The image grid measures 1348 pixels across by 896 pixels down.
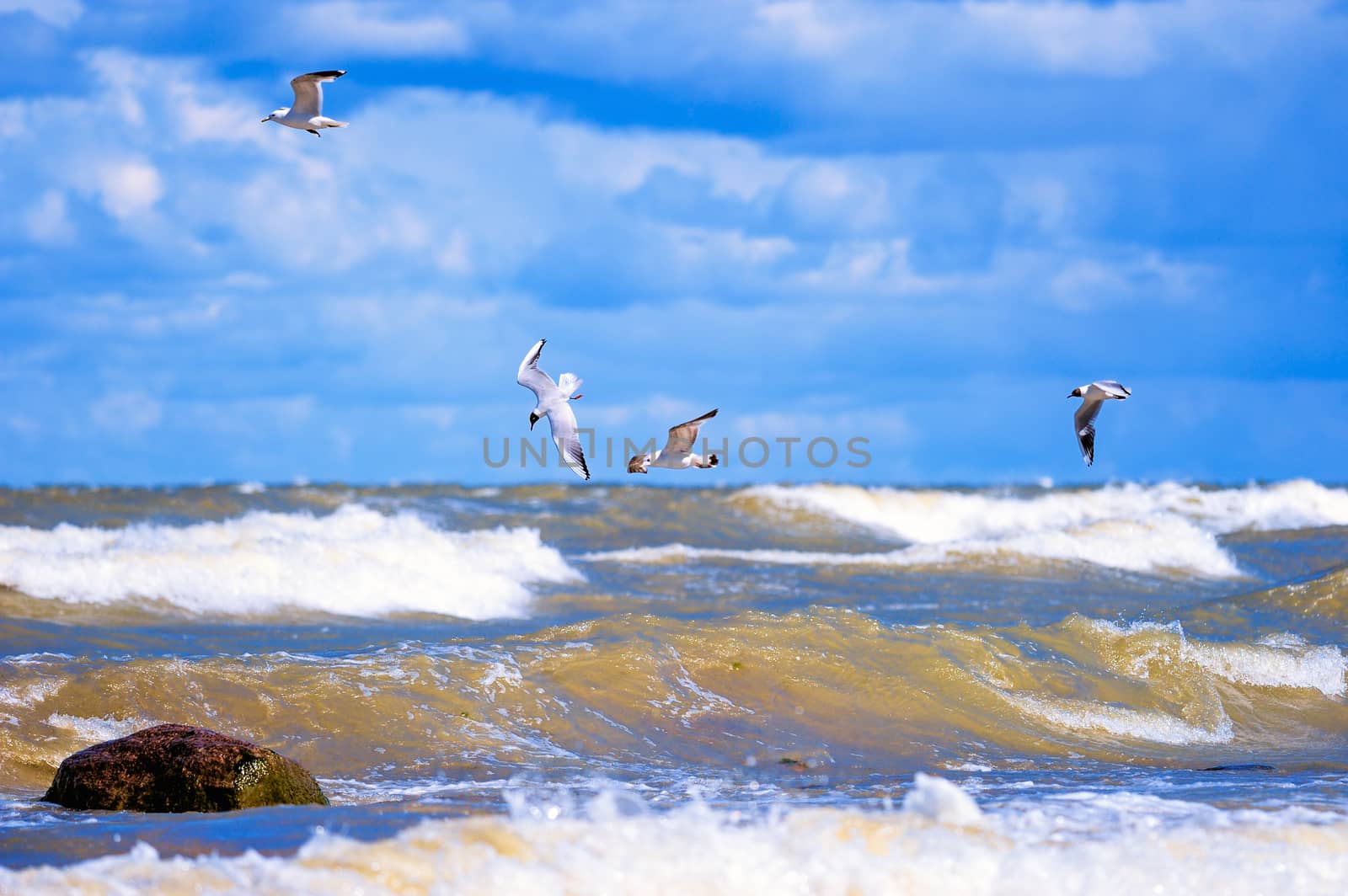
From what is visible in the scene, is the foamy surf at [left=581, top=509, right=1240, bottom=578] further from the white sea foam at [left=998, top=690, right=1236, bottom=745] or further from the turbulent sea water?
the white sea foam at [left=998, top=690, right=1236, bottom=745]

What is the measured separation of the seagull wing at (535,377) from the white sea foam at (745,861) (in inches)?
143

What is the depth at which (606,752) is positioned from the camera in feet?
29.9

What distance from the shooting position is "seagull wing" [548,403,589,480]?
869 centimetres

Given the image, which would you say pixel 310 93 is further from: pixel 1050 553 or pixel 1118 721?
pixel 1050 553

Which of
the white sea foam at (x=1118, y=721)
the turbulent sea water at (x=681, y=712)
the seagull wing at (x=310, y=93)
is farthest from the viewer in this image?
the seagull wing at (x=310, y=93)

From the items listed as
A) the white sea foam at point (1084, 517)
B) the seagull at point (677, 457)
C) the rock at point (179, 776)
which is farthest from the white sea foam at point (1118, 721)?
the white sea foam at point (1084, 517)

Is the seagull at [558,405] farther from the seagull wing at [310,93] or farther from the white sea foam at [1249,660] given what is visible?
the white sea foam at [1249,660]

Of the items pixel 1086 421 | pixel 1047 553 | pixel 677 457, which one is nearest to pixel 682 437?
pixel 677 457

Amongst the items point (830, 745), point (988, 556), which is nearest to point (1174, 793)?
point (830, 745)

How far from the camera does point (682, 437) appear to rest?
9.63m

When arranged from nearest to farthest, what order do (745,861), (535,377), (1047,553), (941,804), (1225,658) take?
(745,861) → (941,804) → (535,377) → (1225,658) → (1047,553)

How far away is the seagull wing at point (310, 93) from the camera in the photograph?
11.3 metres

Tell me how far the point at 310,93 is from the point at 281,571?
688 cm

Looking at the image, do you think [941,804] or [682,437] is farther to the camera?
[682,437]
